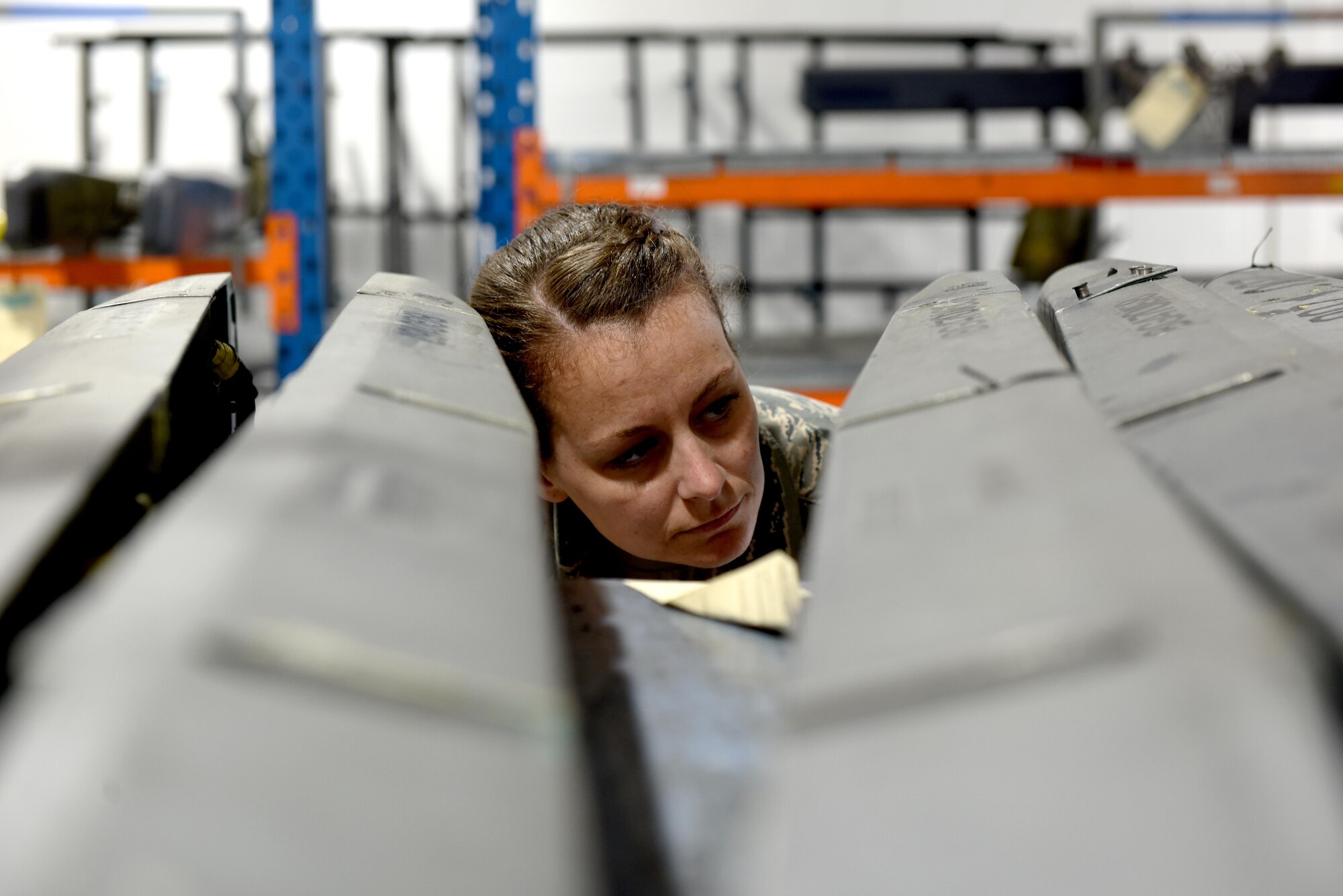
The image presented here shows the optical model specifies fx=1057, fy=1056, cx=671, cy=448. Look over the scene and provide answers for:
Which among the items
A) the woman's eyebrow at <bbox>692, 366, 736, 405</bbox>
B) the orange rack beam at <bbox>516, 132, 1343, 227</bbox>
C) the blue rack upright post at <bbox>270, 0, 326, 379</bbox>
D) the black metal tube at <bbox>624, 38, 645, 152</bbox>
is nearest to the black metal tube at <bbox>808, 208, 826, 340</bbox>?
Result: the black metal tube at <bbox>624, 38, 645, 152</bbox>

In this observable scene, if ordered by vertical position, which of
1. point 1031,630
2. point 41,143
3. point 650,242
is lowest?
point 1031,630

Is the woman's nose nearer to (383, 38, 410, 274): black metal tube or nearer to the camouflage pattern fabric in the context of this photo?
the camouflage pattern fabric

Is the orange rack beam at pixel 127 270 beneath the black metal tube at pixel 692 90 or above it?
beneath

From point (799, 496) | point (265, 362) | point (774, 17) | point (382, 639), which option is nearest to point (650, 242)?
point (799, 496)

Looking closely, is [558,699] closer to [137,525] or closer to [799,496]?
[137,525]

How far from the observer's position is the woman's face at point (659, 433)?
0.77m

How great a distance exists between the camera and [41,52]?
430 cm

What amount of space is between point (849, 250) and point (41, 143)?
337 centimetres

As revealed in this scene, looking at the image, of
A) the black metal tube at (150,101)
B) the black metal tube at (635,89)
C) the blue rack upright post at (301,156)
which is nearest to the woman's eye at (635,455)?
the blue rack upright post at (301,156)

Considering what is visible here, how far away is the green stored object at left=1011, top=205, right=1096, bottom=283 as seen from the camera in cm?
309

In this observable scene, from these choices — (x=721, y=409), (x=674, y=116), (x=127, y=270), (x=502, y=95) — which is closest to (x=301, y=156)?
(x=502, y=95)

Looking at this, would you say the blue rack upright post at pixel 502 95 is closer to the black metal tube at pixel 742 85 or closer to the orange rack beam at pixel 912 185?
the orange rack beam at pixel 912 185

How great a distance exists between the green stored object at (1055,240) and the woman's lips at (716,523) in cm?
252

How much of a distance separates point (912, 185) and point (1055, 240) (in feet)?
4.20
